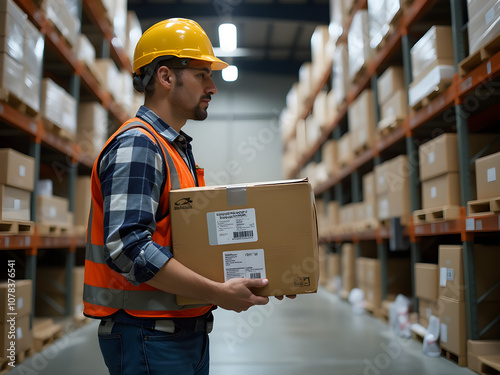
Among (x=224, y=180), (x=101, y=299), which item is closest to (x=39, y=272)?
(x=101, y=299)

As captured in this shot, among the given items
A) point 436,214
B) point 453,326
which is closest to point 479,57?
point 436,214

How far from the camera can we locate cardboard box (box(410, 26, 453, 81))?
14.1 ft

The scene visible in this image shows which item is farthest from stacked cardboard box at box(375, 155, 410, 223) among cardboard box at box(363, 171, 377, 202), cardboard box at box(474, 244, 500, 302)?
cardboard box at box(474, 244, 500, 302)

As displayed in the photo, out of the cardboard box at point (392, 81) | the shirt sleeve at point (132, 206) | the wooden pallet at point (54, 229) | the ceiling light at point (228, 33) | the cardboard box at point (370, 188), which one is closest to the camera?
the shirt sleeve at point (132, 206)

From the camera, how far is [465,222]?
3783mm

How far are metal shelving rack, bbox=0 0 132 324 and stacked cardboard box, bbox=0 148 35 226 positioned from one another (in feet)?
0.58

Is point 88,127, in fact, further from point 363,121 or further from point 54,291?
point 363,121

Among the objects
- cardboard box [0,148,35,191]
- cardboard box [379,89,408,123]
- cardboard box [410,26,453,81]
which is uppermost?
cardboard box [410,26,453,81]

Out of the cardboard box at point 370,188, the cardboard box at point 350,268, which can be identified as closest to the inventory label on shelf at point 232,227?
the cardboard box at point 370,188

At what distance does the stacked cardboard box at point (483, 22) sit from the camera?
130 inches

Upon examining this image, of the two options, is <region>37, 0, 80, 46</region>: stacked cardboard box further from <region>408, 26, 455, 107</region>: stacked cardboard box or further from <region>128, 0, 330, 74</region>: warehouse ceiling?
<region>128, 0, 330, 74</region>: warehouse ceiling

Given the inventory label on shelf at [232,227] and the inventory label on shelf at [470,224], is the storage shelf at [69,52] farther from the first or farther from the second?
the inventory label on shelf at [470,224]

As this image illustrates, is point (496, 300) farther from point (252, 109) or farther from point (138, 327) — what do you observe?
point (252, 109)

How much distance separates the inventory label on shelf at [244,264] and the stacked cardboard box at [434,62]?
133 inches
